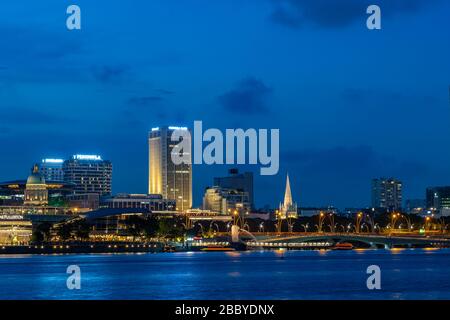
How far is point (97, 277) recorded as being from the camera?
9438 centimetres

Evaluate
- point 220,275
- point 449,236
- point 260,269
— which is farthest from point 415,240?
point 220,275

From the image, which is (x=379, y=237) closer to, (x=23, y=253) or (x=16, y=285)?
(x=23, y=253)

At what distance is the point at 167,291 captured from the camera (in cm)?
7606

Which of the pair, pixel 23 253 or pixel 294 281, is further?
pixel 23 253

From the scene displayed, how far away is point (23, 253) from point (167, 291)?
119484mm
